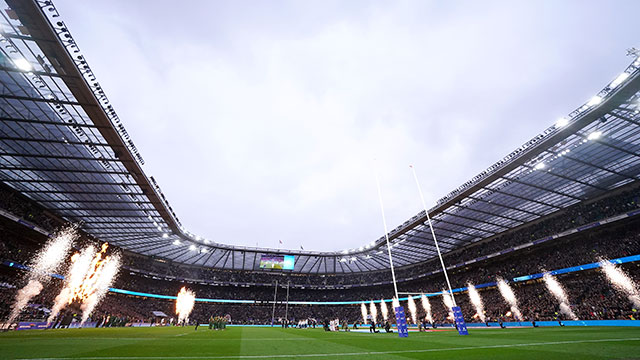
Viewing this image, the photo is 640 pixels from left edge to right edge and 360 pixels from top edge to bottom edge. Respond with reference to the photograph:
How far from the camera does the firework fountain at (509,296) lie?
35.4 meters

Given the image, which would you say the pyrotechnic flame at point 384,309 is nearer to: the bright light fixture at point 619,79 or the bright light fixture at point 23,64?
the bright light fixture at point 619,79

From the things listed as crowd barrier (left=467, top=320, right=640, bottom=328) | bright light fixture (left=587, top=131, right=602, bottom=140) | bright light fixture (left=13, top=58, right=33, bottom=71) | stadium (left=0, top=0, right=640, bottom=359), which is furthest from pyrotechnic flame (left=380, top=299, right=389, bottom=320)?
bright light fixture (left=13, top=58, right=33, bottom=71)

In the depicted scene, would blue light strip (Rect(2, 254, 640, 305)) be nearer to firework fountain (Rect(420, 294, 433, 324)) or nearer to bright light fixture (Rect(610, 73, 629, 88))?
firework fountain (Rect(420, 294, 433, 324))

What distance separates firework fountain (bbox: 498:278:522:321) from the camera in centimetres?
3537

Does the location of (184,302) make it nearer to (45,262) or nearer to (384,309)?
(45,262)

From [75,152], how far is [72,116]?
5606mm

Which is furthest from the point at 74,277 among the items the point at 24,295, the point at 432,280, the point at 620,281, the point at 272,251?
the point at 620,281

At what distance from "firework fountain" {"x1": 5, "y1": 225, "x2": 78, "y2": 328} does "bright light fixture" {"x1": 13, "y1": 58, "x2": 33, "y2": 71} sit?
100ft

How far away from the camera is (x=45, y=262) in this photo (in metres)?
38.9

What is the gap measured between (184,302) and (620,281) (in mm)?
72814

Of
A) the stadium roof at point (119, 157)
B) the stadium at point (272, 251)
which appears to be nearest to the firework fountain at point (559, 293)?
the stadium at point (272, 251)

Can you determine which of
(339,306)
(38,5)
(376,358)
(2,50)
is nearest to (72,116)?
(2,50)

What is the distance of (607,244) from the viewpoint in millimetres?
30141

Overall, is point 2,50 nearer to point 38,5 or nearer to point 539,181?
point 38,5
